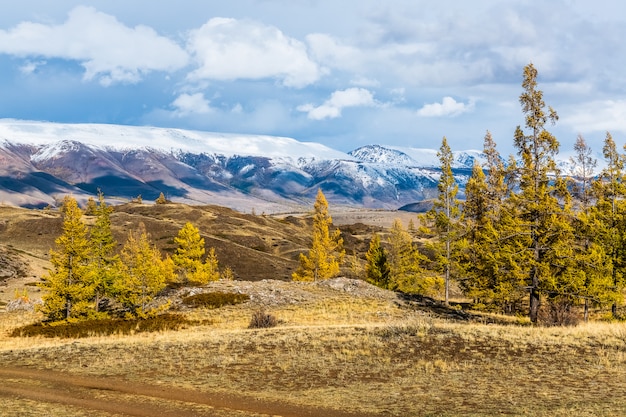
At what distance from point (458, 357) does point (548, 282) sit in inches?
624

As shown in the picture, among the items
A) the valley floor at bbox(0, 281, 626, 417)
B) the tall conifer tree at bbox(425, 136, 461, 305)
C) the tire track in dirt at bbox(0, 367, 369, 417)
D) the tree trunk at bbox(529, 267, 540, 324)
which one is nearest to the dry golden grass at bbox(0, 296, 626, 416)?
the valley floor at bbox(0, 281, 626, 417)

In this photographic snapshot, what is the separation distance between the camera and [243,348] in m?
27.6

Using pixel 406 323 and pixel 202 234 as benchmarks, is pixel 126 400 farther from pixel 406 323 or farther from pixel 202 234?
pixel 202 234

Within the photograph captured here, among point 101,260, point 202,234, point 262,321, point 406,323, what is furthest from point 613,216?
point 202,234

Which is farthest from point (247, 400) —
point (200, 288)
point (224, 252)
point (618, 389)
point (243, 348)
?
point (224, 252)

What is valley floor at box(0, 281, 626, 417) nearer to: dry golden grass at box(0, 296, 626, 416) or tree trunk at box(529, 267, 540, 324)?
dry golden grass at box(0, 296, 626, 416)

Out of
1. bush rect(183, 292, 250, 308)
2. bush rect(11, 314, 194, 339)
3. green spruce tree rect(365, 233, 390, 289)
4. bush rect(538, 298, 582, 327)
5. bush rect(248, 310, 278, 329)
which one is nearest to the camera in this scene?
bush rect(538, 298, 582, 327)

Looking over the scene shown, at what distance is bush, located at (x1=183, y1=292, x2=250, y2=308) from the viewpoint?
48.5 metres

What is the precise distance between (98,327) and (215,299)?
448 inches

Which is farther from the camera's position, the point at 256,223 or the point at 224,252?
the point at 256,223

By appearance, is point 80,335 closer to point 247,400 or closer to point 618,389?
point 247,400

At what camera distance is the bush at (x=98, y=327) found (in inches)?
1516

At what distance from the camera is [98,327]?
1571 inches

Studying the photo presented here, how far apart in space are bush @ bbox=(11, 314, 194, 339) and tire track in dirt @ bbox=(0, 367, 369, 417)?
16269 millimetres
